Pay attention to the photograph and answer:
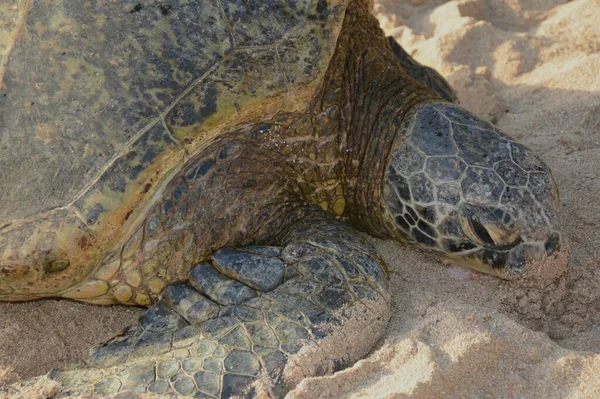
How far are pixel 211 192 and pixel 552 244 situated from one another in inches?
49.4

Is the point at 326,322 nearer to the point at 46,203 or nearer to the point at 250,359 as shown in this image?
the point at 250,359

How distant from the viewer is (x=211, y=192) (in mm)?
2377

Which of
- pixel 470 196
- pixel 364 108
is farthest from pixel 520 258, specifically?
pixel 364 108

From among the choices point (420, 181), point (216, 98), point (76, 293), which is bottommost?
point (76, 293)

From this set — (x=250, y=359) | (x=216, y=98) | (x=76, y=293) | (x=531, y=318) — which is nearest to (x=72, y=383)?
(x=76, y=293)

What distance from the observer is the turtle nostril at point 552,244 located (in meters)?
2.41

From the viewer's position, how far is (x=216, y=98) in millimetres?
2295

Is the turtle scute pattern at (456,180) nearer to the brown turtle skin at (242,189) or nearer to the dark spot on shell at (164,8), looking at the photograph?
the brown turtle skin at (242,189)

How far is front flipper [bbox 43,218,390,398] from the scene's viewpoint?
202 cm

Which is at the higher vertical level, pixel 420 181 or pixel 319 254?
pixel 420 181

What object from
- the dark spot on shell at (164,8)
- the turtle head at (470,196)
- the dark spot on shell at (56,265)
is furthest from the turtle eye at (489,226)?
the dark spot on shell at (56,265)

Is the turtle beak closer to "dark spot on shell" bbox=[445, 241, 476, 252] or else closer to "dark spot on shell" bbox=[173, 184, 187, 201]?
"dark spot on shell" bbox=[445, 241, 476, 252]

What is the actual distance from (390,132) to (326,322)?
0.94 metres

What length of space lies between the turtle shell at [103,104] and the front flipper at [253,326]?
1.15 feet
